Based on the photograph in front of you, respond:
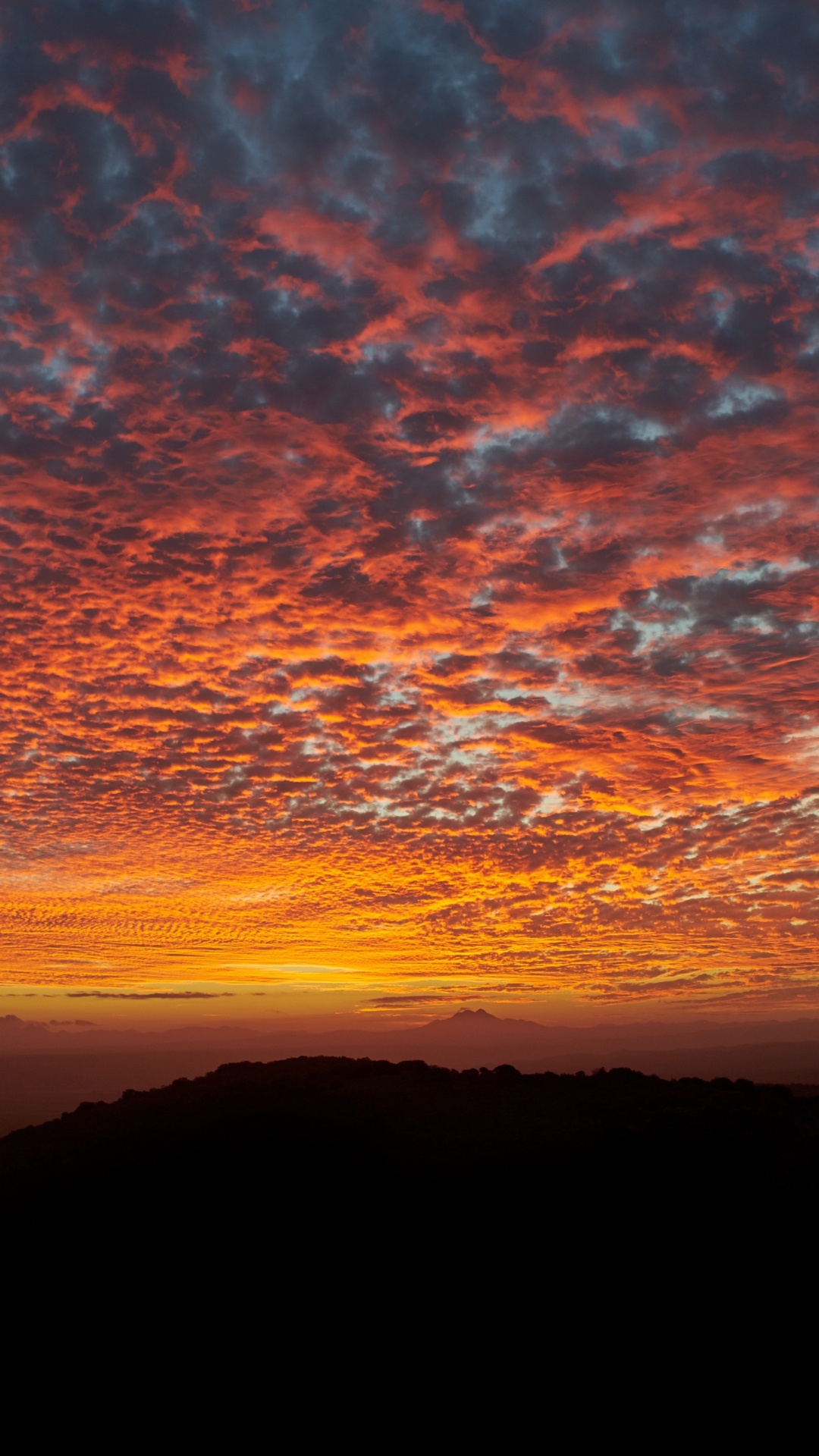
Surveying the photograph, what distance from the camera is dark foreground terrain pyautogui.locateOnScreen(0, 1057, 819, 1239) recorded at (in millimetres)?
23500

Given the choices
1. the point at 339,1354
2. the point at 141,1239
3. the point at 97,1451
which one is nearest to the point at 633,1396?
the point at 339,1354

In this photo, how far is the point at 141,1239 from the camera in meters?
25.0

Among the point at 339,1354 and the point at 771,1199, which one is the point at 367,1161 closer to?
the point at 339,1354

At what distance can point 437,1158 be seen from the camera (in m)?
26.9

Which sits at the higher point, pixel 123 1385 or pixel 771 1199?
pixel 771 1199

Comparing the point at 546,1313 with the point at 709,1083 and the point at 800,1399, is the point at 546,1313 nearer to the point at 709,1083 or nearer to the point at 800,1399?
the point at 800,1399

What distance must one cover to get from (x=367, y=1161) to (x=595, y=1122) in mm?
7603

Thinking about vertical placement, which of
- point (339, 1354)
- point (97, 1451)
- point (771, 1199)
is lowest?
point (97, 1451)

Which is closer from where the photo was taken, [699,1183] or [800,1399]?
[800,1399]

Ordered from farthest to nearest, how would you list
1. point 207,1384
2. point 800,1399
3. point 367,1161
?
1. point 367,1161
2. point 207,1384
3. point 800,1399

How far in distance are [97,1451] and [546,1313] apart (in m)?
9.82

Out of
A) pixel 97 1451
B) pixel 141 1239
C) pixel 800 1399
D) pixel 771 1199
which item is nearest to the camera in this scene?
pixel 800 1399

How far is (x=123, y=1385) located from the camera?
1952 centimetres

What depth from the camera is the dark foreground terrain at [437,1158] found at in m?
23.5
